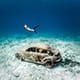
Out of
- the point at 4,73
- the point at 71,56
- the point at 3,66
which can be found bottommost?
the point at 4,73

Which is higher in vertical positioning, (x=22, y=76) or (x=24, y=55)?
(x=24, y=55)

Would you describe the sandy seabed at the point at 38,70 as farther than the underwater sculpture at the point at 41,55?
No

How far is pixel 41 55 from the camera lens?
16109mm

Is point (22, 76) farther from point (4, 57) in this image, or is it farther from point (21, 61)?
point (4, 57)

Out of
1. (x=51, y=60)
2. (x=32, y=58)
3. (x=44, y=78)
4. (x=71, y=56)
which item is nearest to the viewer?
(x=44, y=78)

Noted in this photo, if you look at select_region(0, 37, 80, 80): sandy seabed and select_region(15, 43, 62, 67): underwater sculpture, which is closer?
select_region(0, 37, 80, 80): sandy seabed

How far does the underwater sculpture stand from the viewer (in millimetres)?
15875

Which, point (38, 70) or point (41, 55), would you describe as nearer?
point (38, 70)

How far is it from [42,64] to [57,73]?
173 cm

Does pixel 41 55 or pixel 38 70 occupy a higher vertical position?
pixel 41 55

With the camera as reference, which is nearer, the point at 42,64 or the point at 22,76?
the point at 22,76

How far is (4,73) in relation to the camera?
15898 millimetres

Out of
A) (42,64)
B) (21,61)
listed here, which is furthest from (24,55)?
(42,64)

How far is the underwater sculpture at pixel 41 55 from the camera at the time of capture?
52.1 ft
